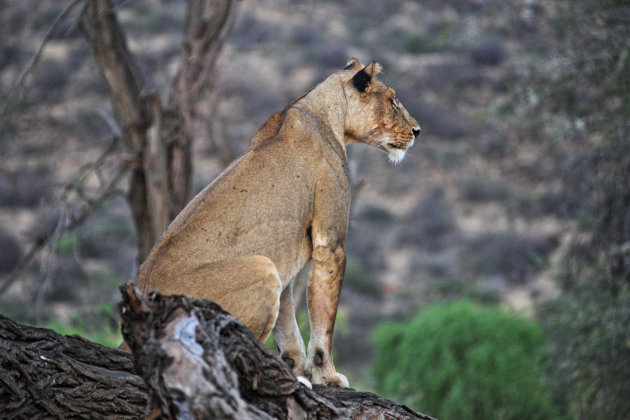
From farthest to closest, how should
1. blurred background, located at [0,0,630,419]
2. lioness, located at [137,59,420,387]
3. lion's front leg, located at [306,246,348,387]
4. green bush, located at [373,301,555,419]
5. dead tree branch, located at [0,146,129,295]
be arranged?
1. green bush, located at [373,301,555,419]
2. blurred background, located at [0,0,630,419]
3. dead tree branch, located at [0,146,129,295]
4. lion's front leg, located at [306,246,348,387]
5. lioness, located at [137,59,420,387]

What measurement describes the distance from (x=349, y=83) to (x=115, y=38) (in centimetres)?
538

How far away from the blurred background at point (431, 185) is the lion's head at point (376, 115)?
83cm

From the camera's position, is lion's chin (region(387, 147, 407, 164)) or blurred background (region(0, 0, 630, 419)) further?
blurred background (region(0, 0, 630, 419))

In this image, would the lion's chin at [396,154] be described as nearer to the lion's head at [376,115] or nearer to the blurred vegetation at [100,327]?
the lion's head at [376,115]

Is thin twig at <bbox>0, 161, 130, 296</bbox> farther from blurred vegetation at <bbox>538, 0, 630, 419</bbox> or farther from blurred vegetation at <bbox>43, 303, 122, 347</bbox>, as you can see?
blurred vegetation at <bbox>538, 0, 630, 419</bbox>

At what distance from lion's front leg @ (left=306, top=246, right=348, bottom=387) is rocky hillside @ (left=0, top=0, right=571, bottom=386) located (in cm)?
1149

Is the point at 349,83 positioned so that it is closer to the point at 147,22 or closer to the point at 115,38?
the point at 115,38

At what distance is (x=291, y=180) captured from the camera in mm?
5145

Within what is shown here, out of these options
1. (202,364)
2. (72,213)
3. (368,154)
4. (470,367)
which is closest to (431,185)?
(368,154)

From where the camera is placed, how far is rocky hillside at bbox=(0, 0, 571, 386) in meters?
23.2

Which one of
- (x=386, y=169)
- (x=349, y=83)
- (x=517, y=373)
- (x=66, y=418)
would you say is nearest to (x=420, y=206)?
(x=386, y=169)

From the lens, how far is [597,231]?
39.0 feet

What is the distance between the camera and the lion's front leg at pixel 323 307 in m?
5.27

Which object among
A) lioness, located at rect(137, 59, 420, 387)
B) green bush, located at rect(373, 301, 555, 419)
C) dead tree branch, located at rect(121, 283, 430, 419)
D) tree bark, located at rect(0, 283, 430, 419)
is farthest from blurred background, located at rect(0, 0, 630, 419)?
dead tree branch, located at rect(121, 283, 430, 419)
